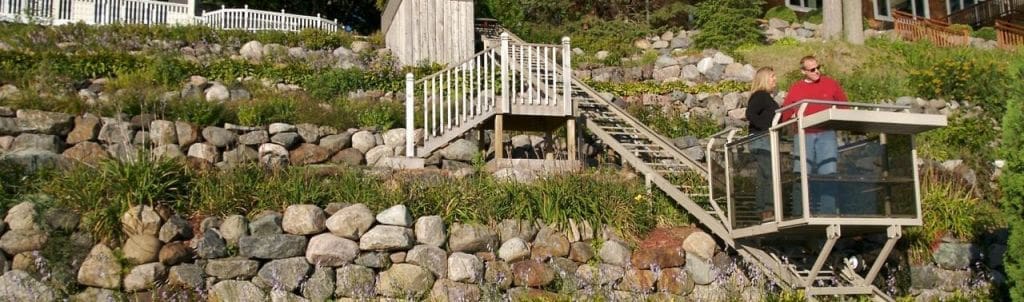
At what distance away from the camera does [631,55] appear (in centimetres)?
1839

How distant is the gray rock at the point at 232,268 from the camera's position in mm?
8398

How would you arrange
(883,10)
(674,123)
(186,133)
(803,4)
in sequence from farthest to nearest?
(883,10), (803,4), (674,123), (186,133)

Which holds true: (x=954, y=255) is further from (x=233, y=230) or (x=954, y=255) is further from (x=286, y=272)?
(x=233, y=230)

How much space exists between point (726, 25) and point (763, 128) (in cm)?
1041

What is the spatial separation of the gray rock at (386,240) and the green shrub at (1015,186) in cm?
469

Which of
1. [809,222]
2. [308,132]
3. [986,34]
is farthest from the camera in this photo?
[986,34]

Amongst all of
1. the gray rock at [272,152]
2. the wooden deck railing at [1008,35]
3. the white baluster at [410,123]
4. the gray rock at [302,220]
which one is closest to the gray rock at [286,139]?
the gray rock at [272,152]

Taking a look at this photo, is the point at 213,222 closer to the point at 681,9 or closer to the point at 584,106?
the point at 584,106

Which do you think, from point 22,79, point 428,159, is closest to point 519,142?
point 428,159

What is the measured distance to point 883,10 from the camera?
28.5 meters

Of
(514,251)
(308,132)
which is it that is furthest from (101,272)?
(308,132)

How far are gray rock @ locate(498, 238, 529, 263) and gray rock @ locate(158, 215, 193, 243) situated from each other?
2638 mm

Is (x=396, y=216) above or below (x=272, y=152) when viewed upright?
below

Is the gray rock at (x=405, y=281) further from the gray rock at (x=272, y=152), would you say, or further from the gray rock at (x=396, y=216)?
→ the gray rock at (x=272, y=152)
